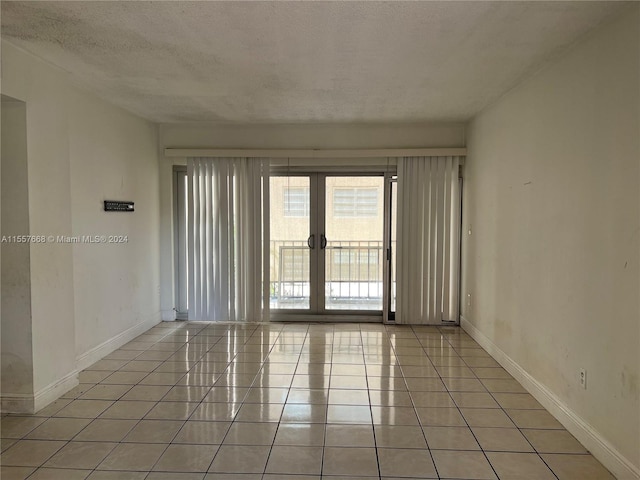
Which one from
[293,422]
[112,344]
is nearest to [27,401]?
[112,344]

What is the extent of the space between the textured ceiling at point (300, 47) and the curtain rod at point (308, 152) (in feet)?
3.06

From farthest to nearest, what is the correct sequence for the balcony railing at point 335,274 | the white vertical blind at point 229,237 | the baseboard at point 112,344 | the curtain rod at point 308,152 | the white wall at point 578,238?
1. the balcony railing at point 335,274
2. the white vertical blind at point 229,237
3. the curtain rod at point 308,152
4. the baseboard at point 112,344
5. the white wall at point 578,238

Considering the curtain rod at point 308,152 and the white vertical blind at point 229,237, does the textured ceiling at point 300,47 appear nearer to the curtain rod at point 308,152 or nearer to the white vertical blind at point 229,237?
the curtain rod at point 308,152

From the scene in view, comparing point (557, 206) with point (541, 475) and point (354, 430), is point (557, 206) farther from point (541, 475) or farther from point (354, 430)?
point (354, 430)

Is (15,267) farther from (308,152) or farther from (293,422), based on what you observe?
(308,152)

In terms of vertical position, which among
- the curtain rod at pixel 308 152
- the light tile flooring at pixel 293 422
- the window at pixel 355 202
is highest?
the curtain rod at pixel 308 152

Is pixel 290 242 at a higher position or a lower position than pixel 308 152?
lower

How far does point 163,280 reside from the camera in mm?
5609

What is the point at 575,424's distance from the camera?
8.93 ft

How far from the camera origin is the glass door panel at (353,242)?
18.4 ft

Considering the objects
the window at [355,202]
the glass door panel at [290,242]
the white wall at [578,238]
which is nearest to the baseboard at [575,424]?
the white wall at [578,238]

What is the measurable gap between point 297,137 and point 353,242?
1.48 metres

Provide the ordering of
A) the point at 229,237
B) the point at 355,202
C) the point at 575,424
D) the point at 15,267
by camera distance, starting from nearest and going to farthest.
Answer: the point at 575,424 < the point at 15,267 < the point at 229,237 < the point at 355,202

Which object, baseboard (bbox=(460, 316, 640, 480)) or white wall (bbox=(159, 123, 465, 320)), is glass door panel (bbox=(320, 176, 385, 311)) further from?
baseboard (bbox=(460, 316, 640, 480))
